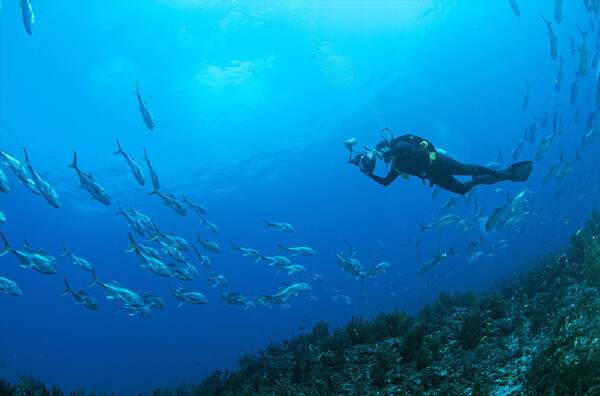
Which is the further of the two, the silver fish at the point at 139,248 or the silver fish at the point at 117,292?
the silver fish at the point at 117,292

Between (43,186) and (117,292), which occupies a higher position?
(43,186)

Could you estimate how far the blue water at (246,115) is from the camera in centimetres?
2374

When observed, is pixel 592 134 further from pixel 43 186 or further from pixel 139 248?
pixel 43 186

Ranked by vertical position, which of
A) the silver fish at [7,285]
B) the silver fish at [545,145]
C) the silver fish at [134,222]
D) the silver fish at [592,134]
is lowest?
the silver fish at [7,285]

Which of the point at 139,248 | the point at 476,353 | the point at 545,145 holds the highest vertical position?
the point at 545,145

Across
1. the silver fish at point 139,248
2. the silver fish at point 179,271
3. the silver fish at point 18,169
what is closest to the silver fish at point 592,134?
the silver fish at point 179,271

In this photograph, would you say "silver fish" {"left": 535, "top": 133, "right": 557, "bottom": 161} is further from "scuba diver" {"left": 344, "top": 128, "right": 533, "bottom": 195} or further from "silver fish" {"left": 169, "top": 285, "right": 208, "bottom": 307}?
"silver fish" {"left": 169, "top": 285, "right": 208, "bottom": 307}

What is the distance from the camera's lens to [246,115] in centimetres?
3475

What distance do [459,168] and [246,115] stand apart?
98.9 feet

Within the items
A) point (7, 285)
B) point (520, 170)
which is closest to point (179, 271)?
point (7, 285)

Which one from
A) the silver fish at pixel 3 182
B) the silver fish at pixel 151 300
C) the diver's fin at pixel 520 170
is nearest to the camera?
the silver fish at pixel 3 182

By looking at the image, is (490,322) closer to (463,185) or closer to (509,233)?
(463,185)

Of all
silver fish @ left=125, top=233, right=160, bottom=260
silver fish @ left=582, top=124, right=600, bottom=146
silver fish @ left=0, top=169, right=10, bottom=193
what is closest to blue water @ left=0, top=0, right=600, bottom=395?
silver fish @ left=125, top=233, right=160, bottom=260

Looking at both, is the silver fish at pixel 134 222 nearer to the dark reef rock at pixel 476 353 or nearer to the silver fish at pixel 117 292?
the silver fish at pixel 117 292
